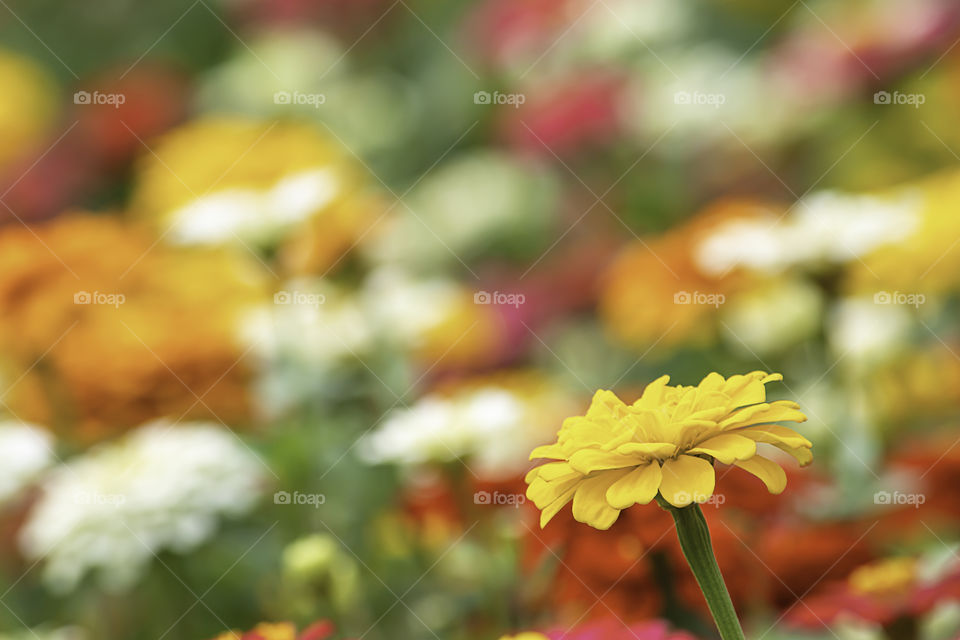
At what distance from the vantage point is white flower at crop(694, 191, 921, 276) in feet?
2.81

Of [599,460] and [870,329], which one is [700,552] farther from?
[870,329]

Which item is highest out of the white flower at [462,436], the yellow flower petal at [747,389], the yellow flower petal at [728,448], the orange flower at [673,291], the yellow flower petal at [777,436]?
the orange flower at [673,291]

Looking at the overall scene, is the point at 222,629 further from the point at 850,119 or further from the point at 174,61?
the point at 174,61

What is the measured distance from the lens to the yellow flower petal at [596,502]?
39 centimetres

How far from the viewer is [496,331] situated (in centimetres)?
149

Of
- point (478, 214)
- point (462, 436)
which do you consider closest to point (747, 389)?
point (462, 436)

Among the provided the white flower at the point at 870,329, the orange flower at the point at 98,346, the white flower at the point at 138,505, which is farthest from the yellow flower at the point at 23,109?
the white flower at the point at 870,329

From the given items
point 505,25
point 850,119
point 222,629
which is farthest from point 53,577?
point 505,25

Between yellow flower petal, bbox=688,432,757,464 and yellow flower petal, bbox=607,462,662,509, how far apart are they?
0.07 ft

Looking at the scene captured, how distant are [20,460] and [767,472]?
0.76 meters

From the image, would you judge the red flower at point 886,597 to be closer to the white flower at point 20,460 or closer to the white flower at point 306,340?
the white flower at point 306,340

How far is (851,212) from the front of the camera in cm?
90

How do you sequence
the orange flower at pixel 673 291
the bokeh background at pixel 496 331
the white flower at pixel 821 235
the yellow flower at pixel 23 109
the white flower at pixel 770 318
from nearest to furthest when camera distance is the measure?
the bokeh background at pixel 496 331
the white flower at pixel 821 235
the white flower at pixel 770 318
the orange flower at pixel 673 291
the yellow flower at pixel 23 109

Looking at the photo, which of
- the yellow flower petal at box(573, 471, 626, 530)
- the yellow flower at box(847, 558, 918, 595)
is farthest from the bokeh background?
the yellow flower petal at box(573, 471, 626, 530)
